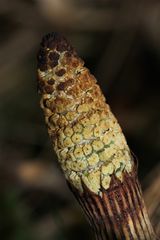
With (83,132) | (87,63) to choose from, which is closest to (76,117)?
(83,132)

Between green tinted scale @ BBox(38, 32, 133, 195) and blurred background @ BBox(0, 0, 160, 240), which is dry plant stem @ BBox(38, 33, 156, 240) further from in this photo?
blurred background @ BBox(0, 0, 160, 240)

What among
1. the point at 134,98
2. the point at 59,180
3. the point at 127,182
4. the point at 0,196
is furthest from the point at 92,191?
the point at 134,98

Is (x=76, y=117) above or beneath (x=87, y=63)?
above

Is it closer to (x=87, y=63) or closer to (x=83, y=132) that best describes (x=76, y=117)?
(x=83, y=132)

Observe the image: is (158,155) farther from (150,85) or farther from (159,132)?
(150,85)

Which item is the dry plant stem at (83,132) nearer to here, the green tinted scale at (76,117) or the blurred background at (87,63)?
the green tinted scale at (76,117)

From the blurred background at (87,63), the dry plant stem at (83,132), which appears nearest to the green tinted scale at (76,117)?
the dry plant stem at (83,132)
